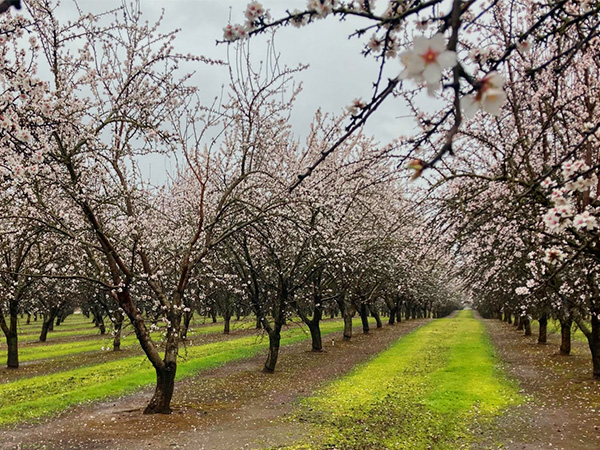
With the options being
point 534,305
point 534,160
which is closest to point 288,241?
point 534,160

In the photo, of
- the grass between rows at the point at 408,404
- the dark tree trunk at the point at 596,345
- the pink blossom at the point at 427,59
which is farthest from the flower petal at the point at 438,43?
the dark tree trunk at the point at 596,345

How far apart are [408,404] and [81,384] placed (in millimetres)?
11234

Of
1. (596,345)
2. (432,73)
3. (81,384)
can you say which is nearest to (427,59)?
(432,73)

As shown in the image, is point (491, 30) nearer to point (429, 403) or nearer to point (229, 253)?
point (429, 403)

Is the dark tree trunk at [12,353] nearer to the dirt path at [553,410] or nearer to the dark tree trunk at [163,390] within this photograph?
the dark tree trunk at [163,390]

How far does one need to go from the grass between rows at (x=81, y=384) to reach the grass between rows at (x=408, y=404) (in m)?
3.35

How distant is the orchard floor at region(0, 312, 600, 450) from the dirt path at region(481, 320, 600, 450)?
0.02m

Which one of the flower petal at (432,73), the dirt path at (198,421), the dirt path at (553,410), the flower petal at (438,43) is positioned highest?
the flower petal at (438,43)

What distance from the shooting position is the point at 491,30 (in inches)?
410

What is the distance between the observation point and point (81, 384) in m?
16.1

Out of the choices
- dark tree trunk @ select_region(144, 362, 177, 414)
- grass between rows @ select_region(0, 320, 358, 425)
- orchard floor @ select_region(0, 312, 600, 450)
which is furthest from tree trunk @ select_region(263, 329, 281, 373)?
dark tree trunk @ select_region(144, 362, 177, 414)

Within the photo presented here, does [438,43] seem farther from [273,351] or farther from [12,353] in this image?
[12,353]

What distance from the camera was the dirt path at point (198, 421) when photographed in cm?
924

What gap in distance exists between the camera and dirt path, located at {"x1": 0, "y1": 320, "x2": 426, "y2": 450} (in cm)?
924
